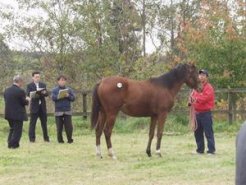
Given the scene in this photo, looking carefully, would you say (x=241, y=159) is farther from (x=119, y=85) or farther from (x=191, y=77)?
(x=191, y=77)

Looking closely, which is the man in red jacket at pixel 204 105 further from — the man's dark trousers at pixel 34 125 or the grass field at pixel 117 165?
the man's dark trousers at pixel 34 125

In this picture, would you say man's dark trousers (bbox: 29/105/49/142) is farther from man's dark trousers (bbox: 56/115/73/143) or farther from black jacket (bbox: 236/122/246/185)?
black jacket (bbox: 236/122/246/185)

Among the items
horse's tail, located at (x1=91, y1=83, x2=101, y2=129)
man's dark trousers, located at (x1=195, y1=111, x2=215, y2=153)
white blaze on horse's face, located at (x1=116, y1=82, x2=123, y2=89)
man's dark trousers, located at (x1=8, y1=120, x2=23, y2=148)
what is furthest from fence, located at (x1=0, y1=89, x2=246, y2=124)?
white blaze on horse's face, located at (x1=116, y1=82, x2=123, y2=89)

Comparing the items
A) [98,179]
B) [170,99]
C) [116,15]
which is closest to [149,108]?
[170,99]

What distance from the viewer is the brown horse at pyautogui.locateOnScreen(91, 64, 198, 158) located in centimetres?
949

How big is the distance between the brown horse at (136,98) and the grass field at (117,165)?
2.00ft

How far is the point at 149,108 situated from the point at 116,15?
11629 mm

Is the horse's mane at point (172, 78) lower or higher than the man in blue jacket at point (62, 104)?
higher

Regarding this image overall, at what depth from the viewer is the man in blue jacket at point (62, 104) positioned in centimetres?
1230

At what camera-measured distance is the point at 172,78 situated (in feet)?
32.6

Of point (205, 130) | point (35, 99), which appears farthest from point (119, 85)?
point (35, 99)

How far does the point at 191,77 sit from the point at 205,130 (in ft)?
3.41

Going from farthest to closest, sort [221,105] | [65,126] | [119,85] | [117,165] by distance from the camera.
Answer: [221,105] → [65,126] → [119,85] → [117,165]

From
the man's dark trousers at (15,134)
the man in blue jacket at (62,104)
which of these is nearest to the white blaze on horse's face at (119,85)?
the man's dark trousers at (15,134)
